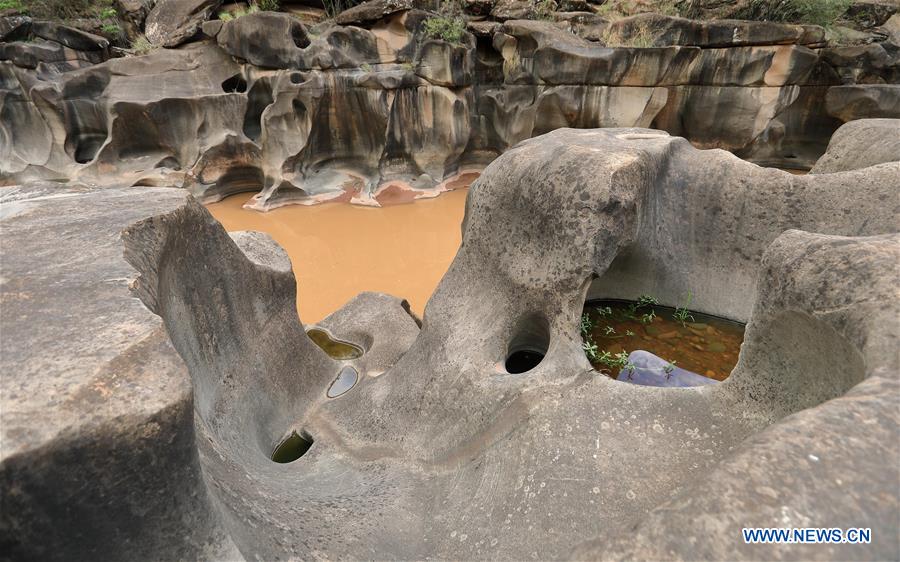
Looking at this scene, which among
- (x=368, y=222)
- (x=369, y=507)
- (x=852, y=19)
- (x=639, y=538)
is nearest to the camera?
(x=639, y=538)

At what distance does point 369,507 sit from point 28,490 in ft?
5.32

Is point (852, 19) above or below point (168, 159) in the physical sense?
above

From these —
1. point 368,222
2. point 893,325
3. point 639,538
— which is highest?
point 893,325

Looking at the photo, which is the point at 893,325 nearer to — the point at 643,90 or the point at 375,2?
the point at 643,90

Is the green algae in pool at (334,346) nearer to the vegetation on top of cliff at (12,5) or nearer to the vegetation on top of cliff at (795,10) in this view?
the vegetation on top of cliff at (795,10)

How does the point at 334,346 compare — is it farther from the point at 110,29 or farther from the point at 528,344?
the point at 110,29

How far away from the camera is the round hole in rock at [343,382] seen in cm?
419

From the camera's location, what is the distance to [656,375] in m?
3.16

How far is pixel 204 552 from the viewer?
1488 millimetres

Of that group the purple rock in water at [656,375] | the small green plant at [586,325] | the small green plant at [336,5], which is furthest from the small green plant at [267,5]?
the purple rock in water at [656,375]

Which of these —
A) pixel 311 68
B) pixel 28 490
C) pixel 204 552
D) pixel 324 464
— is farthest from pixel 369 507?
pixel 311 68

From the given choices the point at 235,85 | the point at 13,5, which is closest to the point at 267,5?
the point at 235,85

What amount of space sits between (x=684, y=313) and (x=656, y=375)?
41.9 inches

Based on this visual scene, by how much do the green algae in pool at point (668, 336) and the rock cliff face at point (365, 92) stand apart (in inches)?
287
